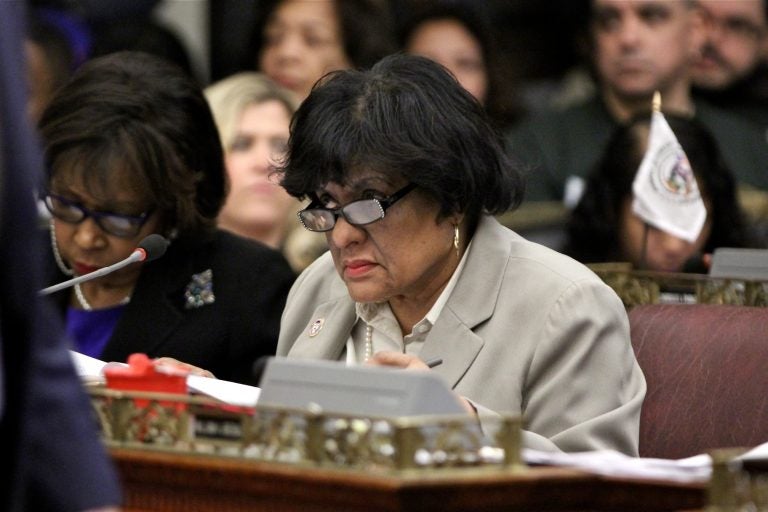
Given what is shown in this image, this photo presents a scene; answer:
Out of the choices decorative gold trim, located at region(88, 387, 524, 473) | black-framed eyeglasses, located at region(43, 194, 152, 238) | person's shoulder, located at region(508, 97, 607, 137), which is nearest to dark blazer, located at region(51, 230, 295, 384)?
black-framed eyeglasses, located at region(43, 194, 152, 238)

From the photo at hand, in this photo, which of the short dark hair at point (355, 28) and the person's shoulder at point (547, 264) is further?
the short dark hair at point (355, 28)

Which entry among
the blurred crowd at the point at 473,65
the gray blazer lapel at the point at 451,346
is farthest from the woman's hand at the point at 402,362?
the blurred crowd at the point at 473,65

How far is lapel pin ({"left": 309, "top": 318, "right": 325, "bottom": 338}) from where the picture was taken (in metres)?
3.55

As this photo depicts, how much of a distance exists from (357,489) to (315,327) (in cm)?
142

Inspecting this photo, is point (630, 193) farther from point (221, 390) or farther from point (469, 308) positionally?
point (221, 390)

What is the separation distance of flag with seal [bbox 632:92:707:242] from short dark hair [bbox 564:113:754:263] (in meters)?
0.22

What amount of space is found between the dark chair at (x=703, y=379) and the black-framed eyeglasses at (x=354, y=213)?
2.17 feet

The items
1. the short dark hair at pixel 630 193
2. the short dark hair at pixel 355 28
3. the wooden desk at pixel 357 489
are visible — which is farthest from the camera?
the short dark hair at pixel 355 28

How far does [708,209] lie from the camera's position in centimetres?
496

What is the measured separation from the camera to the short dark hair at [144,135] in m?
3.82

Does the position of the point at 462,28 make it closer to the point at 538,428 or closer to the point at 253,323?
the point at 253,323

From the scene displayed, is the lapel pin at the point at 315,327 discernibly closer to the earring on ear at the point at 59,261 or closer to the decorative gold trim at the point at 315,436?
the earring on ear at the point at 59,261

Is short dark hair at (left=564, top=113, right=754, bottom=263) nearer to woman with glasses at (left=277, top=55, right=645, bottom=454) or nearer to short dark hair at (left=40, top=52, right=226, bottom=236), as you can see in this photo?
short dark hair at (left=40, top=52, right=226, bottom=236)

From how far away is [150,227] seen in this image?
12.9ft
